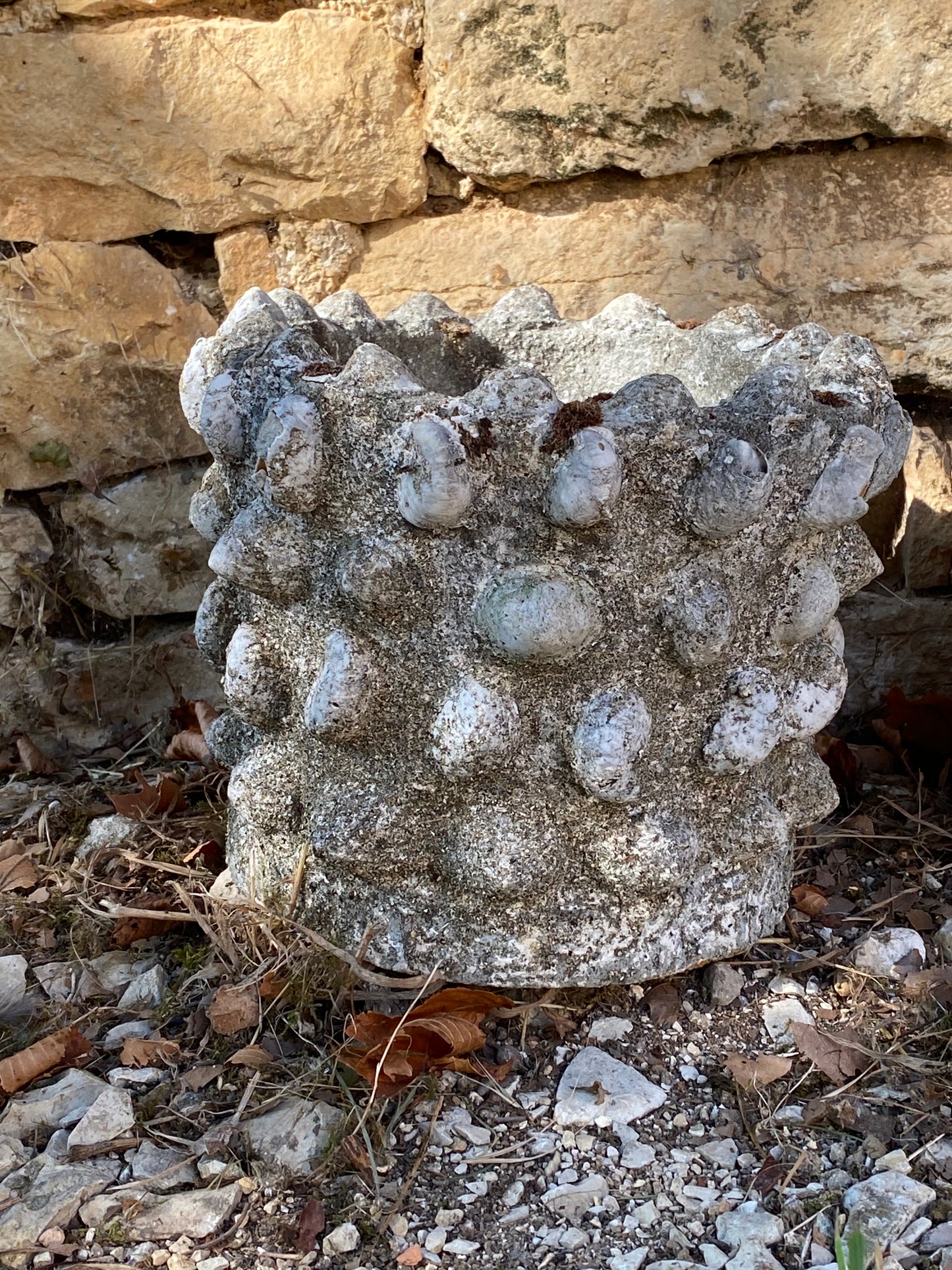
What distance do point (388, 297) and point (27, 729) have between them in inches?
40.8

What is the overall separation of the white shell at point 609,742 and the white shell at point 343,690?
0.78 feet

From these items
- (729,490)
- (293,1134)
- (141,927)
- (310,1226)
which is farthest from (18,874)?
(729,490)

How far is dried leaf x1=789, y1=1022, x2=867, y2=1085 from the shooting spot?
1382 mm

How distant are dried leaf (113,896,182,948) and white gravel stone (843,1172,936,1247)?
940mm

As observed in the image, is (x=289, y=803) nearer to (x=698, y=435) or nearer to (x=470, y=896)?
(x=470, y=896)

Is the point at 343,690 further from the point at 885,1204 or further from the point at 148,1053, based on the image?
the point at 885,1204

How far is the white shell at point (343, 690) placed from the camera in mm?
1345

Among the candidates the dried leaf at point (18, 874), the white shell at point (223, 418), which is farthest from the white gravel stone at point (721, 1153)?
the dried leaf at point (18, 874)

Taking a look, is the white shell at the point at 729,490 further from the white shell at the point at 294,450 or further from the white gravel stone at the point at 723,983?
the white gravel stone at the point at 723,983

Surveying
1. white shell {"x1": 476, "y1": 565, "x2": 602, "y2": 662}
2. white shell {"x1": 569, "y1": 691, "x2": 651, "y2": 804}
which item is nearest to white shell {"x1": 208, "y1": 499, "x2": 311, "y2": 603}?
white shell {"x1": 476, "y1": 565, "x2": 602, "y2": 662}

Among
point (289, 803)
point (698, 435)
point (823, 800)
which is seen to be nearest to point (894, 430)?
point (698, 435)

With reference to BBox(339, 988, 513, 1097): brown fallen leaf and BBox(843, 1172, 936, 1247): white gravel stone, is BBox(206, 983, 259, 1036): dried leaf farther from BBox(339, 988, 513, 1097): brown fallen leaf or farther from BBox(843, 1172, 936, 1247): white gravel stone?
BBox(843, 1172, 936, 1247): white gravel stone

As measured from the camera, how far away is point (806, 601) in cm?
139

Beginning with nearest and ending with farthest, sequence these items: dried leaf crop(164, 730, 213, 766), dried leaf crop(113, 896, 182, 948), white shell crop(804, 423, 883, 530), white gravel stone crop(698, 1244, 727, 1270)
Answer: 1. white gravel stone crop(698, 1244, 727, 1270)
2. white shell crop(804, 423, 883, 530)
3. dried leaf crop(113, 896, 182, 948)
4. dried leaf crop(164, 730, 213, 766)
